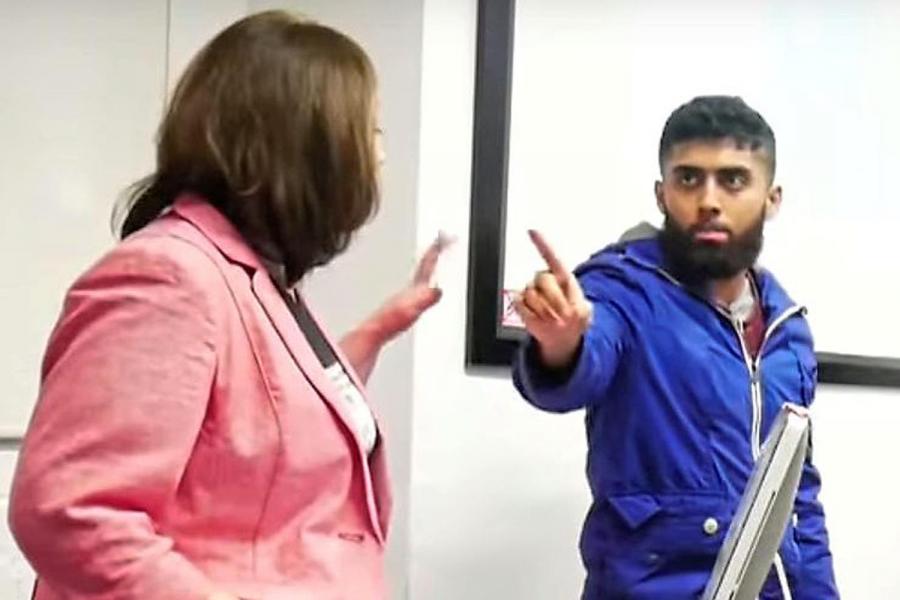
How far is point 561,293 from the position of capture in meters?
1.28

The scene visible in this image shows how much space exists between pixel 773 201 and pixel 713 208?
114mm

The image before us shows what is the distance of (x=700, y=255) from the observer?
4.76 ft

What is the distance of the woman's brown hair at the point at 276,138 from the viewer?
3.24 ft

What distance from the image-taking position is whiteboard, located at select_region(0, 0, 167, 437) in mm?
1666

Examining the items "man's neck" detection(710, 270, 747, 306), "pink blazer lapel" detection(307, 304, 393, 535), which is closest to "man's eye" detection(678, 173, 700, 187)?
"man's neck" detection(710, 270, 747, 306)

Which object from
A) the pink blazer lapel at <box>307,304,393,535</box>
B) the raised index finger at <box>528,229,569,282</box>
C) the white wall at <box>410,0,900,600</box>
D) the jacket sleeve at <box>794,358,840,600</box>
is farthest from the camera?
the white wall at <box>410,0,900,600</box>

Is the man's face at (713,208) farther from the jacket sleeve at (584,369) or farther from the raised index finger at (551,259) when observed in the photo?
the raised index finger at (551,259)

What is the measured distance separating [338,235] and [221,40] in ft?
0.57

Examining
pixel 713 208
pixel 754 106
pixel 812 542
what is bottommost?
pixel 812 542

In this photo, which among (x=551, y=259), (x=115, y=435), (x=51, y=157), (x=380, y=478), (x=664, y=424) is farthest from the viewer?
(x=51, y=157)

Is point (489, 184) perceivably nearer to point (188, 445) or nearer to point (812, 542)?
point (812, 542)

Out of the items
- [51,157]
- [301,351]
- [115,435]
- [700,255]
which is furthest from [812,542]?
[51,157]

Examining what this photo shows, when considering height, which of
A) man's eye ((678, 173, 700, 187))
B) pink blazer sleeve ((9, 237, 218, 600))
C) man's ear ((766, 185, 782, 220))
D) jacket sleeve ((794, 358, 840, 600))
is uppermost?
man's eye ((678, 173, 700, 187))

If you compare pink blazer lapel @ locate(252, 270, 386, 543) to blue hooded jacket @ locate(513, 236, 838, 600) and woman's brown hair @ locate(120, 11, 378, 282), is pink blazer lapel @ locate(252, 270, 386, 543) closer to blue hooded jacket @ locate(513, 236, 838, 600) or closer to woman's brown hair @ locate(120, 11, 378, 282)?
woman's brown hair @ locate(120, 11, 378, 282)
